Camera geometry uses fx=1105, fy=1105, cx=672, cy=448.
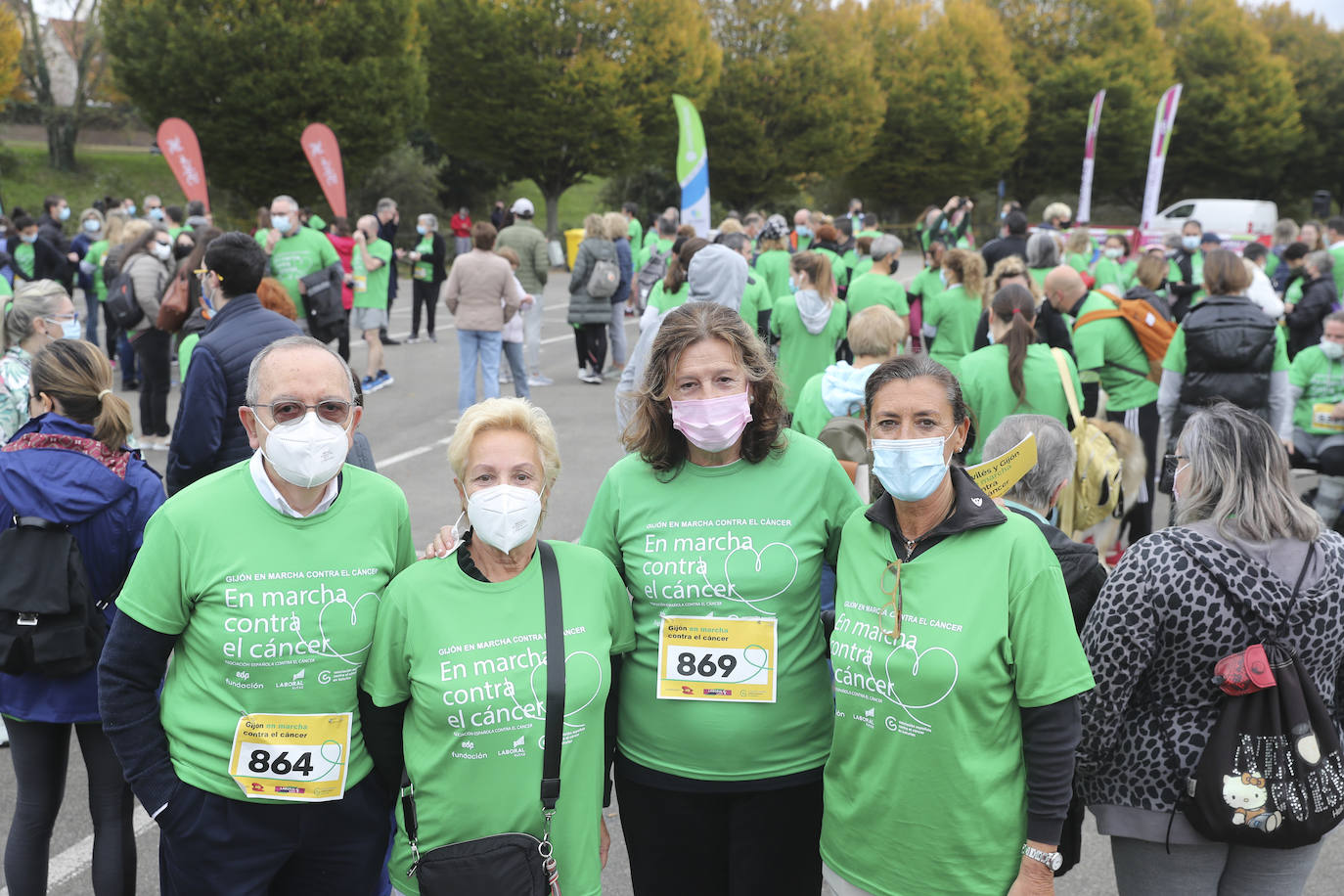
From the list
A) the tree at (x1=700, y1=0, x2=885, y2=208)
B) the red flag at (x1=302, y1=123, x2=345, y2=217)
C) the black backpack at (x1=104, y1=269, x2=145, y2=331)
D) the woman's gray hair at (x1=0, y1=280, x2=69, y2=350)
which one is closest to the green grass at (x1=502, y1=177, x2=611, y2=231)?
the tree at (x1=700, y1=0, x2=885, y2=208)

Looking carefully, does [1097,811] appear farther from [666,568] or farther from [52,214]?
[52,214]

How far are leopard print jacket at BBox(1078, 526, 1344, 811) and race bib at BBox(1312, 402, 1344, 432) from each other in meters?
4.99

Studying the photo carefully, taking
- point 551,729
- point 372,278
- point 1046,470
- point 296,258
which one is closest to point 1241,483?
point 1046,470

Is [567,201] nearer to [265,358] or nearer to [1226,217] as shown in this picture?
[1226,217]

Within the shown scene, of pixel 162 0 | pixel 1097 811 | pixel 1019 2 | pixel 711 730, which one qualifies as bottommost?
pixel 1097 811

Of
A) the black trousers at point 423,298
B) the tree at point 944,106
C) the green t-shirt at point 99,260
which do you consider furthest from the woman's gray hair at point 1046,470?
the tree at point 944,106

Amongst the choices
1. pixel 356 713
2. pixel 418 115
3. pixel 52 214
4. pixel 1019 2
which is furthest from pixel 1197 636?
pixel 1019 2

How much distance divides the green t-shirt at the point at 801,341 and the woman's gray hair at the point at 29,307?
442 centimetres

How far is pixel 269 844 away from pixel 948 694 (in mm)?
1580

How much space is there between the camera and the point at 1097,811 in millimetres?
2771

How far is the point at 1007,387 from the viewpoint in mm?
5711

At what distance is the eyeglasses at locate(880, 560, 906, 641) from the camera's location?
245 centimetres

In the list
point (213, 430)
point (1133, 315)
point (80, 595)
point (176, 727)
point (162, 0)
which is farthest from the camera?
point (162, 0)

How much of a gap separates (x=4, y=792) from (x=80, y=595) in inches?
74.0
